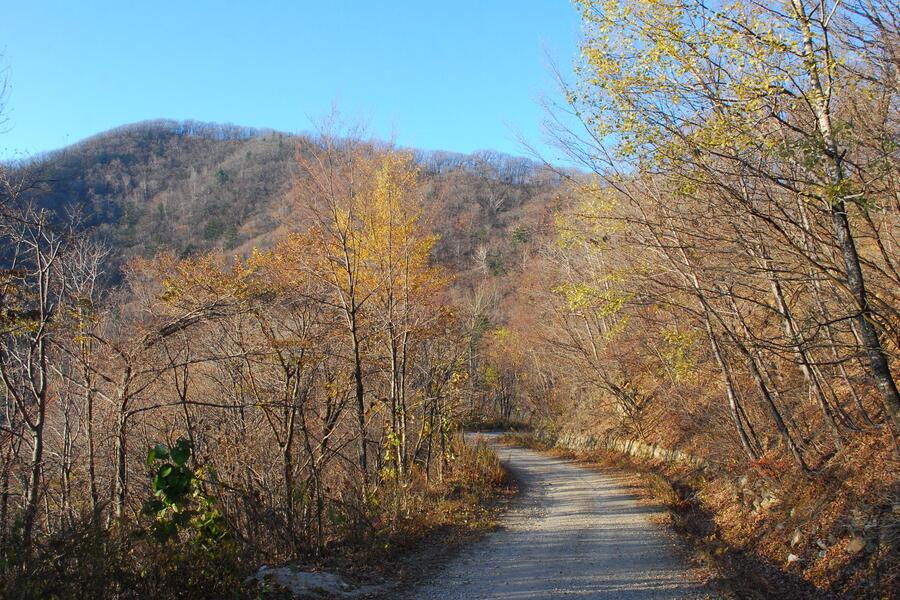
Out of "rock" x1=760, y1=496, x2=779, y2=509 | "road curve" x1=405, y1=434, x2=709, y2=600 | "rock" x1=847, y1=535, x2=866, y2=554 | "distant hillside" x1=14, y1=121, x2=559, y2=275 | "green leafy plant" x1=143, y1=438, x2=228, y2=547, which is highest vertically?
"distant hillside" x1=14, y1=121, x2=559, y2=275

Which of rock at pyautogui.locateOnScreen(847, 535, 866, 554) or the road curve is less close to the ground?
rock at pyautogui.locateOnScreen(847, 535, 866, 554)

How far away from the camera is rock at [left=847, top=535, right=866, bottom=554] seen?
20.0ft

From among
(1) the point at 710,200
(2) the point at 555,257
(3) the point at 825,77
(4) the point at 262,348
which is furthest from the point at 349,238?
(2) the point at 555,257

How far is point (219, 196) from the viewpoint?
75312mm

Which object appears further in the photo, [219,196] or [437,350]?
[219,196]

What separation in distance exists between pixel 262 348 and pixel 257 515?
8.38 ft

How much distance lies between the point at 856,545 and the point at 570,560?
3260mm

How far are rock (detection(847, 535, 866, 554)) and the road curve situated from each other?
1.53 m

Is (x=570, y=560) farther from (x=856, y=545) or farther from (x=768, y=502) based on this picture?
(x=768, y=502)

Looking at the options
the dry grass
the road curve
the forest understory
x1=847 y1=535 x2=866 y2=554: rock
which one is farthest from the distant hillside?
x1=847 y1=535 x2=866 y2=554: rock

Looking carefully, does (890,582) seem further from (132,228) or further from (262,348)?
(132,228)

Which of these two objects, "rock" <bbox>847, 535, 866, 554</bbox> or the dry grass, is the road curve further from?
"rock" <bbox>847, 535, 866, 554</bbox>

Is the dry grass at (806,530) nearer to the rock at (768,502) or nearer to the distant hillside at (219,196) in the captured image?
the rock at (768,502)

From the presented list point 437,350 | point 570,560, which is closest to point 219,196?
point 437,350
